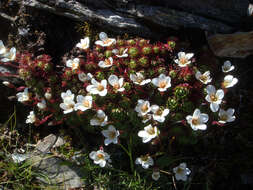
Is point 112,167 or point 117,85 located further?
point 112,167

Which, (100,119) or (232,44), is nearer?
(100,119)

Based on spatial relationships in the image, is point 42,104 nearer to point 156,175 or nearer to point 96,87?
point 96,87

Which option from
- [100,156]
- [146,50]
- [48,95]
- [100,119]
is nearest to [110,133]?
[100,119]

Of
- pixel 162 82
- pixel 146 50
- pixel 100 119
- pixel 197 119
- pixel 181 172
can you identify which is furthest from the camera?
pixel 146 50

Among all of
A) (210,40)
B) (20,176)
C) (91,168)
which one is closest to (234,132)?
(210,40)

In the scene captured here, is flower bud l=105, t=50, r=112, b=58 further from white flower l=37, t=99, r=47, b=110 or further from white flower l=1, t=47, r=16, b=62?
white flower l=1, t=47, r=16, b=62

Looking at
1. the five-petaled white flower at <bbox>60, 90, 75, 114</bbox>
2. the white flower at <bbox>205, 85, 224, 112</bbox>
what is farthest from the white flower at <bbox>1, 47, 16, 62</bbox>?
the white flower at <bbox>205, 85, 224, 112</bbox>

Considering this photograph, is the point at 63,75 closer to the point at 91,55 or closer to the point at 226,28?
the point at 91,55

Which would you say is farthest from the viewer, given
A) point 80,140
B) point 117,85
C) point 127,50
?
point 80,140
